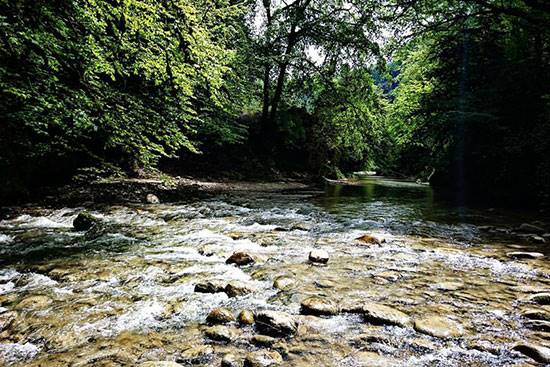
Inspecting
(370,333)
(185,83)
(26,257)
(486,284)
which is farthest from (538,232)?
(26,257)

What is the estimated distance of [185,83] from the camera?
18.4ft

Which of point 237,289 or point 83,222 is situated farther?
point 83,222

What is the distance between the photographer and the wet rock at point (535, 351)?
7.78 ft

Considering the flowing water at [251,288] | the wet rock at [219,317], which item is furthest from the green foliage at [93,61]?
the wet rock at [219,317]

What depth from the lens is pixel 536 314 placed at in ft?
9.98

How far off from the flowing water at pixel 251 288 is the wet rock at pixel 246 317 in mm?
97

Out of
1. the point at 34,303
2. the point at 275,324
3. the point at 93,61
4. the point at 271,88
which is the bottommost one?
the point at 34,303

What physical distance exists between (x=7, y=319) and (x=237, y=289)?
2049mm

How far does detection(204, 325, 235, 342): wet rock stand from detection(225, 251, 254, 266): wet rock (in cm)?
180

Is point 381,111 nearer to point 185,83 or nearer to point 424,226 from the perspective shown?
point 424,226

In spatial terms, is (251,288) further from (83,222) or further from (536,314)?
(83,222)

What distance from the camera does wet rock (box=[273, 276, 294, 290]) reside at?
12.6 ft

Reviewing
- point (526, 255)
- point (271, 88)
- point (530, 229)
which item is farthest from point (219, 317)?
point (271, 88)

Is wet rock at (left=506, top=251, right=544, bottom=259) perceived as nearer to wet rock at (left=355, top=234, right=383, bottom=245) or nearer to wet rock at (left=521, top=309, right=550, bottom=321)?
wet rock at (left=355, top=234, right=383, bottom=245)
